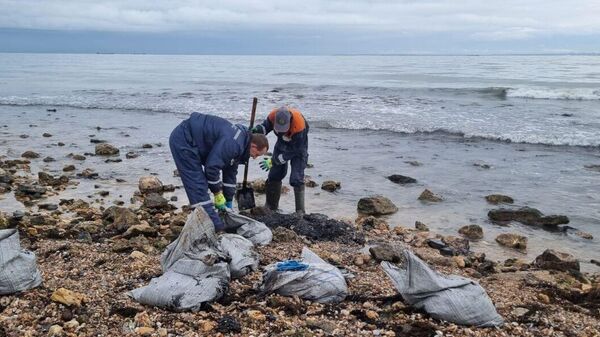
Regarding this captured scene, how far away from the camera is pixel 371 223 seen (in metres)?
7.69

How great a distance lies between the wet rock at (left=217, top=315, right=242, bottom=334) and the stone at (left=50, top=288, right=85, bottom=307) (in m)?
1.14

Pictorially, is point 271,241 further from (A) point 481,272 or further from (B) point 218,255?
(A) point 481,272

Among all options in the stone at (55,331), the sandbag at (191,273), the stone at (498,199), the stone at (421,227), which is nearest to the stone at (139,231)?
the sandbag at (191,273)

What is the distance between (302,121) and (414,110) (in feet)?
53.3

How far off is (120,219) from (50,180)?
3.77 meters

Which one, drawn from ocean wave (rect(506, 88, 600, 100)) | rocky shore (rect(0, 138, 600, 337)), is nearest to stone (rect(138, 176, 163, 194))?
rocky shore (rect(0, 138, 600, 337))

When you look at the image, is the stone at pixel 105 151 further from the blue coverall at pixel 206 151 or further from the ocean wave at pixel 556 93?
the ocean wave at pixel 556 93

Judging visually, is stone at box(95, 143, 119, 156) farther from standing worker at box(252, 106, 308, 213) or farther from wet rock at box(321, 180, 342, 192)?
standing worker at box(252, 106, 308, 213)

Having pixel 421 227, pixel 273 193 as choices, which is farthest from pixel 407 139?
pixel 273 193

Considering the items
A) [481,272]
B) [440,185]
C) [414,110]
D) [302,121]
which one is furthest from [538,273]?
[414,110]

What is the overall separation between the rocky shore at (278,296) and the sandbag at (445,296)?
0.26 ft

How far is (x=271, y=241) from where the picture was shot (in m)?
6.10

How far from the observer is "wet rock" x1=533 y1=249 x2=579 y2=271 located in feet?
20.1

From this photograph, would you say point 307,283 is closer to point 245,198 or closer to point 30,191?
point 245,198
